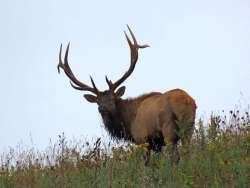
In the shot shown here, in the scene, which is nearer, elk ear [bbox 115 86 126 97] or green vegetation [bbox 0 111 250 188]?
green vegetation [bbox 0 111 250 188]

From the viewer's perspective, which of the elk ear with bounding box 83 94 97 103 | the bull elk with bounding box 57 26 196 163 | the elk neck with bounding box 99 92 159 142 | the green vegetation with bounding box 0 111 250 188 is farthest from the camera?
the elk ear with bounding box 83 94 97 103

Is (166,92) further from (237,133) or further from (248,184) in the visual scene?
(248,184)

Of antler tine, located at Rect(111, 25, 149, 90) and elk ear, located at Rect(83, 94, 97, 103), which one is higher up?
antler tine, located at Rect(111, 25, 149, 90)

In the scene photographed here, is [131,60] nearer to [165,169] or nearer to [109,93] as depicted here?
[109,93]

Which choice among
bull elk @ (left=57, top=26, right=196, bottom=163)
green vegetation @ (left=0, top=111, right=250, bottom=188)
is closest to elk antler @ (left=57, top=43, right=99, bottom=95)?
bull elk @ (left=57, top=26, right=196, bottom=163)

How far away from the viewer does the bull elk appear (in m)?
11.8

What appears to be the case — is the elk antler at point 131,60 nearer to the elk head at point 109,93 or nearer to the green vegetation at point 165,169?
the elk head at point 109,93

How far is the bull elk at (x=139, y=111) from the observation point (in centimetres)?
1177

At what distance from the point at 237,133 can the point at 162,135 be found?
1831mm

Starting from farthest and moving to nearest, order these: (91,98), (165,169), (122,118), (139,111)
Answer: (91,98), (122,118), (139,111), (165,169)

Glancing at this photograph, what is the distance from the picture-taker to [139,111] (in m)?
13.3

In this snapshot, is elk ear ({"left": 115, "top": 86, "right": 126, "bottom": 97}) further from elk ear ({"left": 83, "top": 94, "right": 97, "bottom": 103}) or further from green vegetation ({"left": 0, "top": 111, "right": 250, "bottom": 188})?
green vegetation ({"left": 0, "top": 111, "right": 250, "bottom": 188})

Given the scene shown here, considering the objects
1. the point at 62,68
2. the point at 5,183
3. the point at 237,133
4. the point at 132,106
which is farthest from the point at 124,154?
the point at 62,68


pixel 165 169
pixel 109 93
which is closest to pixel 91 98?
pixel 109 93
